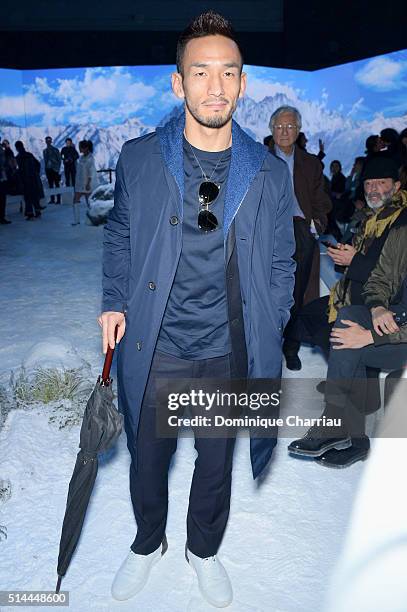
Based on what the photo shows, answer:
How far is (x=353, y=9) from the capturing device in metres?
14.7

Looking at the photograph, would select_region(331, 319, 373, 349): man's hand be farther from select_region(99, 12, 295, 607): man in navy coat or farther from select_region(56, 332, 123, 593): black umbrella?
select_region(56, 332, 123, 593): black umbrella

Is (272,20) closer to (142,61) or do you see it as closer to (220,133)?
(142,61)

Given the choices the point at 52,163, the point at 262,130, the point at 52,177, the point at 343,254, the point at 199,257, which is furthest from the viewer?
the point at 262,130

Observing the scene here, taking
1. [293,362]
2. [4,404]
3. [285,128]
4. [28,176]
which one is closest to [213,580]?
[4,404]

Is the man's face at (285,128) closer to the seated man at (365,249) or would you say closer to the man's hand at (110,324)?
the seated man at (365,249)

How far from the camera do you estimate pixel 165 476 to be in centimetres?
202

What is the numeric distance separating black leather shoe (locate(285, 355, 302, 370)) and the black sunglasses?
243 cm

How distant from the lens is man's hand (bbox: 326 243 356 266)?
10.8 feet

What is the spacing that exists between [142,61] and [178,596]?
63.6 feet

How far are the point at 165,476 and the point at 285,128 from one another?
8.63 feet

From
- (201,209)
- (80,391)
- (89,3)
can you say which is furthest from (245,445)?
(89,3)

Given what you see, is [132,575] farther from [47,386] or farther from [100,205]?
[100,205]

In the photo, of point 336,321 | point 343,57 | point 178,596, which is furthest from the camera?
point 343,57

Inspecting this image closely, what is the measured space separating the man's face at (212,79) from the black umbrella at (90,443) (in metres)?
0.78
